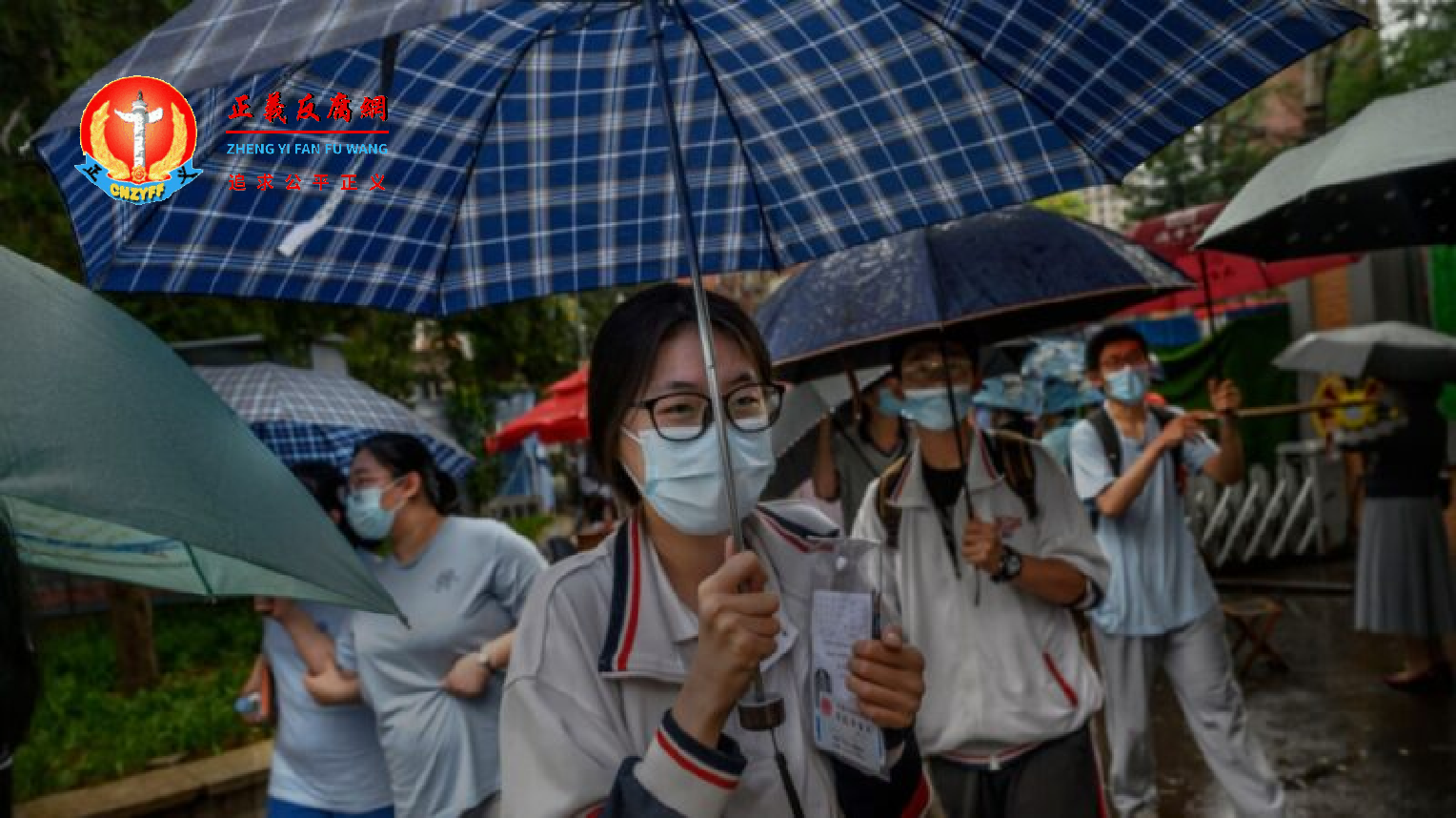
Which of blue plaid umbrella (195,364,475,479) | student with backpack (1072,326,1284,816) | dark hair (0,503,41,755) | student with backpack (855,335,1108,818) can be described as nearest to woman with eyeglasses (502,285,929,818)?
dark hair (0,503,41,755)

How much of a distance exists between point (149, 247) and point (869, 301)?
188 cm

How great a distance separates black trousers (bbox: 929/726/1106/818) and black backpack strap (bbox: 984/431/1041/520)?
26.5 inches

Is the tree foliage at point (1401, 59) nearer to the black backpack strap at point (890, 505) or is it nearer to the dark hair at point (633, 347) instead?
the black backpack strap at point (890, 505)

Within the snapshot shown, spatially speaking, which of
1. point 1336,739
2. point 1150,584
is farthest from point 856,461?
point 1336,739

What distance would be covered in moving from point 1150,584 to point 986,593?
1.89 metres

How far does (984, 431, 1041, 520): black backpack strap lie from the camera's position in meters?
3.35

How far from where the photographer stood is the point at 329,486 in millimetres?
4250

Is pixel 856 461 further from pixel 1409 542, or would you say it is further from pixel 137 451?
pixel 1409 542

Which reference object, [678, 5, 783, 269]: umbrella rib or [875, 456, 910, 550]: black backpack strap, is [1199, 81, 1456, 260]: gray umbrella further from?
[678, 5, 783, 269]: umbrella rib

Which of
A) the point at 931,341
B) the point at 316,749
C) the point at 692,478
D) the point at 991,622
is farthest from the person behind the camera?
the point at 316,749

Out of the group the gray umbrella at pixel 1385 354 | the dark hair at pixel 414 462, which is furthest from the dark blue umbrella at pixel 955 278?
the gray umbrella at pixel 1385 354

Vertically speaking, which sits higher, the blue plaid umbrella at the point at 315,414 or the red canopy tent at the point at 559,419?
the blue plaid umbrella at the point at 315,414

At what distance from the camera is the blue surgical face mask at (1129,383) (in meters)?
4.89

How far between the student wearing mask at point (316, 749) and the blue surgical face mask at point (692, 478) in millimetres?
2461
